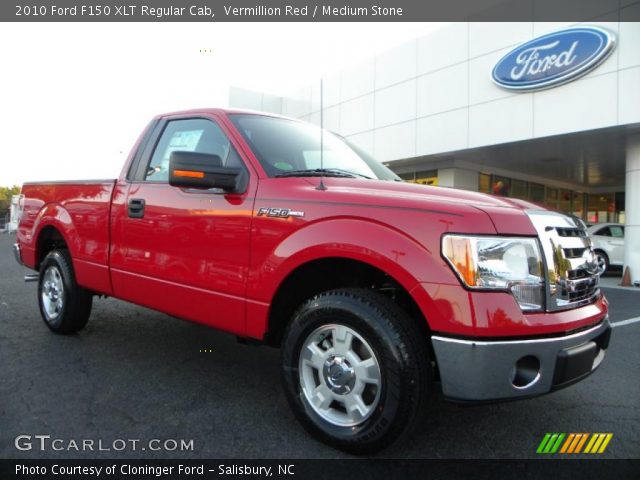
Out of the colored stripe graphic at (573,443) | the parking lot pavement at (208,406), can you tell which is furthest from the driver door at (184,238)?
the colored stripe graphic at (573,443)

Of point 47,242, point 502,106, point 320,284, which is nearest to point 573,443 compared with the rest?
point 320,284

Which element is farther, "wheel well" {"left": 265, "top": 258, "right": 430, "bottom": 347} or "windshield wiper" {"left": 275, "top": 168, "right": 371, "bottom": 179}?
"windshield wiper" {"left": 275, "top": 168, "right": 371, "bottom": 179}

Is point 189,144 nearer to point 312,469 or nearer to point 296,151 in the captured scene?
point 296,151

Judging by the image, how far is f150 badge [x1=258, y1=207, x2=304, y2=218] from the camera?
2.56 m

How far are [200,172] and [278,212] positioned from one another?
50 centimetres

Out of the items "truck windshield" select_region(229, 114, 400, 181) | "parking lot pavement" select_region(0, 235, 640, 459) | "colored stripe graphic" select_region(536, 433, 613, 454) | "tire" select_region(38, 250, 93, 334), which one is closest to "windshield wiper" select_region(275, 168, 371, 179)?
"truck windshield" select_region(229, 114, 400, 181)

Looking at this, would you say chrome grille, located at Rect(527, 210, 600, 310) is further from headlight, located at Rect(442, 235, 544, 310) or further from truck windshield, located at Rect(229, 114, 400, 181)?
truck windshield, located at Rect(229, 114, 400, 181)

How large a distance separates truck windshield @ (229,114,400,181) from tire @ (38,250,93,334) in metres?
2.24

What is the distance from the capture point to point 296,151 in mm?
3201

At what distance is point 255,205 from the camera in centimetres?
274

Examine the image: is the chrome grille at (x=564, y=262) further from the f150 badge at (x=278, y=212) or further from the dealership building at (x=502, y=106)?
the dealership building at (x=502, y=106)

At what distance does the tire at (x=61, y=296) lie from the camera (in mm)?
4168

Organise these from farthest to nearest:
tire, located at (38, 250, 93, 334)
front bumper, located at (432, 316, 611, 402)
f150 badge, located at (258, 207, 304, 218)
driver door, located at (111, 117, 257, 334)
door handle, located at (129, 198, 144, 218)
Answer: tire, located at (38, 250, 93, 334) < door handle, located at (129, 198, 144, 218) < driver door, located at (111, 117, 257, 334) < f150 badge, located at (258, 207, 304, 218) < front bumper, located at (432, 316, 611, 402)

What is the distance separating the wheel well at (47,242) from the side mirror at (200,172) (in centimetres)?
244
